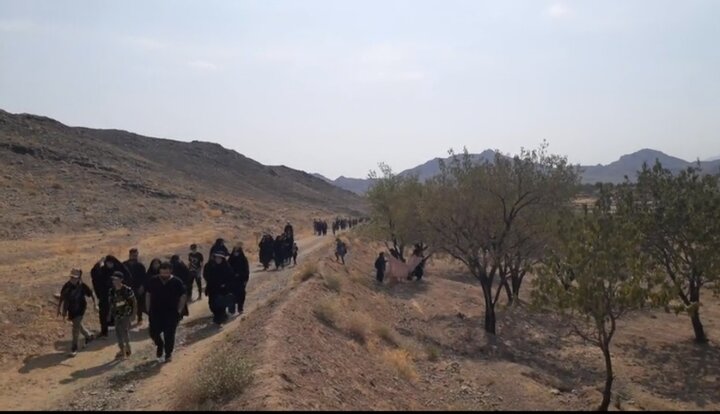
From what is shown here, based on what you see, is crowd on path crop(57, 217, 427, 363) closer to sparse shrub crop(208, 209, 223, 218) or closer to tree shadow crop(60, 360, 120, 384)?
tree shadow crop(60, 360, 120, 384)

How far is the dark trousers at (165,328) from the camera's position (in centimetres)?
1052

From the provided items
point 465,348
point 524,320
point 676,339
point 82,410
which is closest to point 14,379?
point 82,410

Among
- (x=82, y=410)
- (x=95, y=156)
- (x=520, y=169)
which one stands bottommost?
(x=82, y=410)

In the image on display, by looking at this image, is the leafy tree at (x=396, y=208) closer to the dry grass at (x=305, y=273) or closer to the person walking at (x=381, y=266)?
the person walking at (x=381, y=266)

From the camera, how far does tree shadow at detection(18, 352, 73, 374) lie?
10.9 metres

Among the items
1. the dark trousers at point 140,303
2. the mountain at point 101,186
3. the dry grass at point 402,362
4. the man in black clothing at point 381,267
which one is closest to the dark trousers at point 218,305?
the dark trousers at point 140,303

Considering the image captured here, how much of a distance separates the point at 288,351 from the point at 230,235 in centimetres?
3336

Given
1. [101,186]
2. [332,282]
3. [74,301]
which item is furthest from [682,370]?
[101,186]

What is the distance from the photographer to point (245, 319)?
1427 centimetres

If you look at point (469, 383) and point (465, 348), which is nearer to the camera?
point (469, 383)

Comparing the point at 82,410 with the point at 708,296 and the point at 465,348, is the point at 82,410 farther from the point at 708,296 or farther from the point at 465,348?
the point at 708,296

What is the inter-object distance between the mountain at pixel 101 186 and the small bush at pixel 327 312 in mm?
24453

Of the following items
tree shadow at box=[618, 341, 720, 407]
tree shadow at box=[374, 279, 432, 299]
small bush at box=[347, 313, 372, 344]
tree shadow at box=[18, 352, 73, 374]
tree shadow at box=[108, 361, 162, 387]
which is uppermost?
tree shadow at box=[108, 361, 162, 387]

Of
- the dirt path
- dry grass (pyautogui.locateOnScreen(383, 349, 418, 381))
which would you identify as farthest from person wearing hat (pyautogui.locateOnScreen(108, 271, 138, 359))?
dry grass (pyautogui.locateOnScreen(383, 349, 418, 381))
